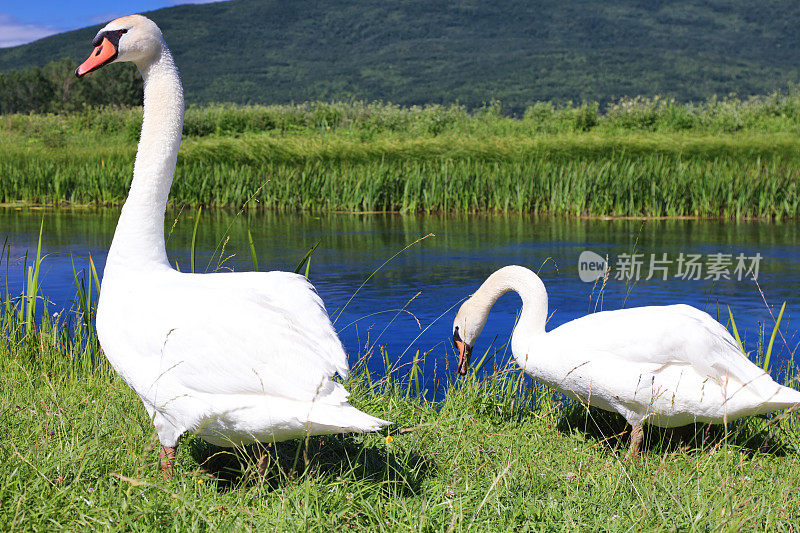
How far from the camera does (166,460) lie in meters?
3.29

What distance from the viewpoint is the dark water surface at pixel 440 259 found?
25.1ft

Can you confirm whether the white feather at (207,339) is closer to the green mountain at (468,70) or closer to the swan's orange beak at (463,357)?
the swan's orange beak at (463,357)

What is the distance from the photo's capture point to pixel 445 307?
8352mm

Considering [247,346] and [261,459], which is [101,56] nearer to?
[247,346]

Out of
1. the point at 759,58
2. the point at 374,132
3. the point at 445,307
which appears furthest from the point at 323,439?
the point at 759,58

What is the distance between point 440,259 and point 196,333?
890cm

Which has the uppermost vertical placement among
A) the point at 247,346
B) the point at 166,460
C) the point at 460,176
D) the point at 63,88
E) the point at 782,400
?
the point at 63,88

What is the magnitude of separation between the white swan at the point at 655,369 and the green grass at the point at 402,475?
0.75 ft

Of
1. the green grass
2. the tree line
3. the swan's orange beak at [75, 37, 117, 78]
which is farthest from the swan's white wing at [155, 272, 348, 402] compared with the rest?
the tree line

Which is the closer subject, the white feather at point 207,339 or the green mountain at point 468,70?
the white feather at point 207,339

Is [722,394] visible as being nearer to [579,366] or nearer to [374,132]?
[579,366]

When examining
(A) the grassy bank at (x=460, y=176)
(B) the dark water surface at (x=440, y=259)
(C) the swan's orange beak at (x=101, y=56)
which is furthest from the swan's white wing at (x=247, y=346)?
(A) the grassy bank at (x=460, y=176)

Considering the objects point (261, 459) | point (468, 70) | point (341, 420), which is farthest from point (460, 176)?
point (468, 70)

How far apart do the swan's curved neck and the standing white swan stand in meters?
1.45
